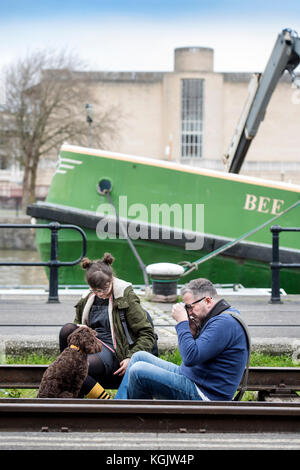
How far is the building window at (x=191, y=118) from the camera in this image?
55.6m

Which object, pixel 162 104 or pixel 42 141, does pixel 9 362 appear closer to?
pixel 42 141

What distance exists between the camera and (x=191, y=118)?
185 feet

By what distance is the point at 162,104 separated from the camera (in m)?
55.8

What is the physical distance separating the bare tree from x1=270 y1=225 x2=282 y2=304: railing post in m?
31.3

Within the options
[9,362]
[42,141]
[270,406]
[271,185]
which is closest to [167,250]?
[271,185]

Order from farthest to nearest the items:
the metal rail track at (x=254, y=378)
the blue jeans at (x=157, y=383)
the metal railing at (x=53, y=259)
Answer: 1. the metal railing at (x=53, y=259)
2. the metal rail track at (x=254, y=378)
3. the blue jeans at (x=157, y=383)

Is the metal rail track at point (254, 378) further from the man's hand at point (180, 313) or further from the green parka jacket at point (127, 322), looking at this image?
the man's hand at point (180, 313)

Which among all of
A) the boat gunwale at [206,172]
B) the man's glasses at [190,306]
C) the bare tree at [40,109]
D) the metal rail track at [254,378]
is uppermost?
the bare tree at [40,109]

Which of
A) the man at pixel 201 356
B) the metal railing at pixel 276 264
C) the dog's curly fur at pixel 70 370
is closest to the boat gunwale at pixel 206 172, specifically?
the metal railing at pixel 276 264

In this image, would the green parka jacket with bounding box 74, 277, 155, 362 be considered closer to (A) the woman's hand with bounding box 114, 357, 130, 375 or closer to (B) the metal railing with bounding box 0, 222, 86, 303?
(A) the woman's hand with bounding box 114, 357, 130, 375

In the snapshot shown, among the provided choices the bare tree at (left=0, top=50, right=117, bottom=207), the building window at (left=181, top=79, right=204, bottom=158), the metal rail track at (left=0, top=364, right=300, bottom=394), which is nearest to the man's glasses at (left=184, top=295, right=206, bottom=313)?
the metal rail track at (left=0, top=364, right=300, bottom=394)

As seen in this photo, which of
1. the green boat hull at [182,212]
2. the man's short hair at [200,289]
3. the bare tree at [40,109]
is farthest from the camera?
the bare tree at [40,109]

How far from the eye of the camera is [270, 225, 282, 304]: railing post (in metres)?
8.02
